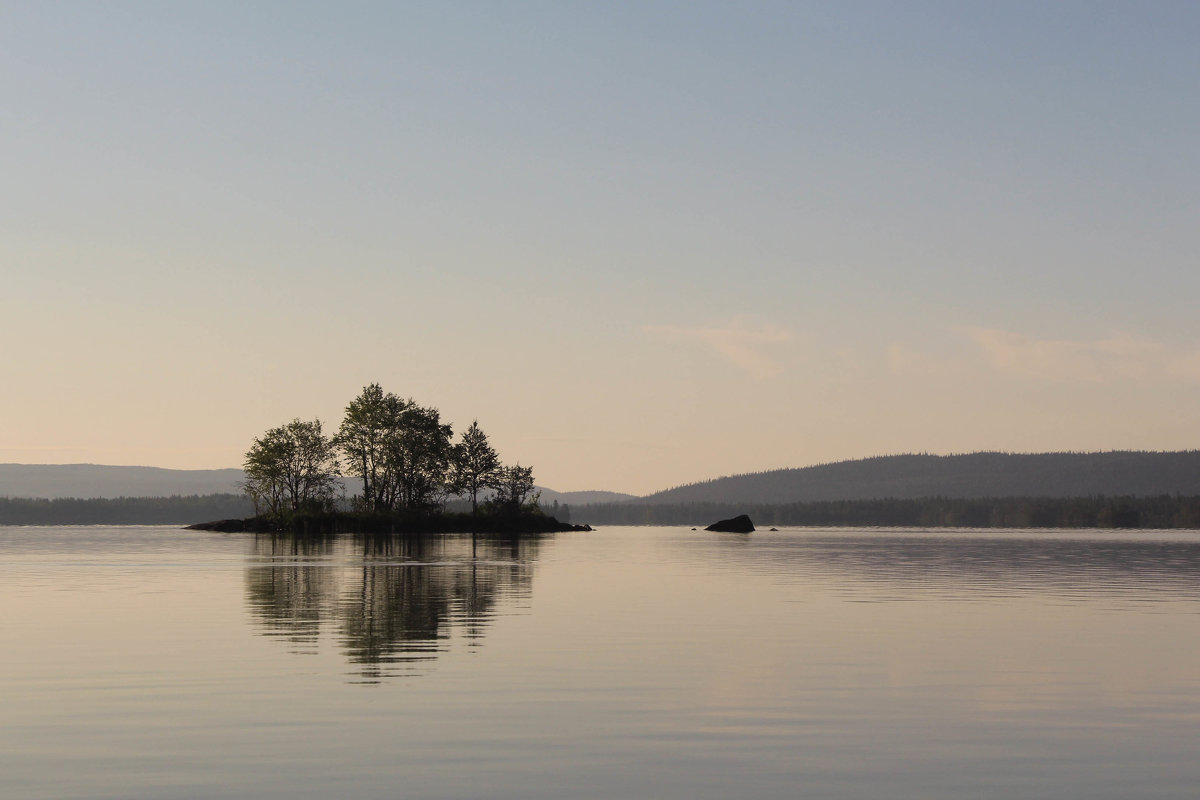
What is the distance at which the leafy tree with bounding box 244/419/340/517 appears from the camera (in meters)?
165

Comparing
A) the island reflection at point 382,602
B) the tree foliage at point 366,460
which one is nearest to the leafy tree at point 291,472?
the tree foliage at point 366,460

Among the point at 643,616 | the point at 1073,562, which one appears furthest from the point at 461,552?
the point at 643,616

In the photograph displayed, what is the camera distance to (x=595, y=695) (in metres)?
24.1

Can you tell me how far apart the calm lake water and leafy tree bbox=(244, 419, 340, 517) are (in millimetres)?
115074

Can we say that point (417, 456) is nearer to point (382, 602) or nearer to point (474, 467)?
point (474, 467)

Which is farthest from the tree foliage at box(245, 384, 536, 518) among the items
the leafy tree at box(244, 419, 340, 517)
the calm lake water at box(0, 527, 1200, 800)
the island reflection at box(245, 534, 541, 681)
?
the calm lake water at box(0, 527, 1200, 800)

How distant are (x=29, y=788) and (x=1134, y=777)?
13714 millimetres

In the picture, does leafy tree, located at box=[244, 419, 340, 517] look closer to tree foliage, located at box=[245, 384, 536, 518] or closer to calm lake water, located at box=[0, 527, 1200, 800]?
tree foliage, located at box=[245, 384, 536, 518]

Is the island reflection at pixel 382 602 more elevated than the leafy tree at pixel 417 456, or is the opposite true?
the leafy tree at pixel 417 456

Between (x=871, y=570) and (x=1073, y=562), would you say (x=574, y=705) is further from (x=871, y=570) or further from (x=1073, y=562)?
(x=1073, y=562)

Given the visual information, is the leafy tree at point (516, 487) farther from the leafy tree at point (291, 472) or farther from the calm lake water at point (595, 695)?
the calm lake water at point (595, 695)

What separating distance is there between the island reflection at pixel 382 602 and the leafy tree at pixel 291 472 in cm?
8182

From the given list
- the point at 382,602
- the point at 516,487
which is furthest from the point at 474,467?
the point at 382,602

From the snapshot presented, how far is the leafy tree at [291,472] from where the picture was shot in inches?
6506
